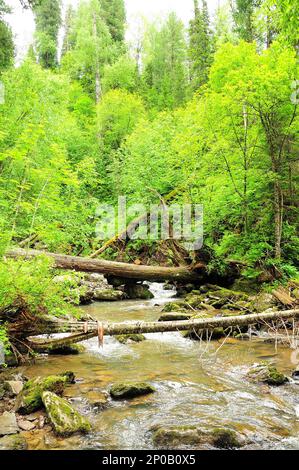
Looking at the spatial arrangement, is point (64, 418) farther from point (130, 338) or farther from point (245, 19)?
point (245, 19)

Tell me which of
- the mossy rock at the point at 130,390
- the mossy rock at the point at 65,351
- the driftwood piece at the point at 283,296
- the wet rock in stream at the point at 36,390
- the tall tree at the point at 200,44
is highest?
the tall tree at the point at 200,44

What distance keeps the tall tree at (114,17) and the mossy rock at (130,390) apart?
4333cm

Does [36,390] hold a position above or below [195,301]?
above

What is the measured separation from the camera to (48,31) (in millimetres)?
42500

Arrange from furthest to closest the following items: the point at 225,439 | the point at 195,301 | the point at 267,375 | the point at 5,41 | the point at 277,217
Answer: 1. the point at 5,41
2. the point at 195,301
3. the point at 277,217
4. the point at 267,375
5. the point at 225,439

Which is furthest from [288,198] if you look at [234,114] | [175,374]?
[175,374]

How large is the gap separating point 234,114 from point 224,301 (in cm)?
608

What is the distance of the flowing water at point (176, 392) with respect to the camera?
448 cm

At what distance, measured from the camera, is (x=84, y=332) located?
257 inches

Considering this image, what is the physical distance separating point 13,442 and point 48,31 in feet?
155

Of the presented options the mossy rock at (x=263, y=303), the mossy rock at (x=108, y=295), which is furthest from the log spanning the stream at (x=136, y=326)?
the mossy rock at (x=108, y=295)

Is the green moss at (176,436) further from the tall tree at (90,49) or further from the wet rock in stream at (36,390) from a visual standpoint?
the tall tree at (90,49)

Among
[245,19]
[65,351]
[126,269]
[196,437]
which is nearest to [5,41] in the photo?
[126,269]
